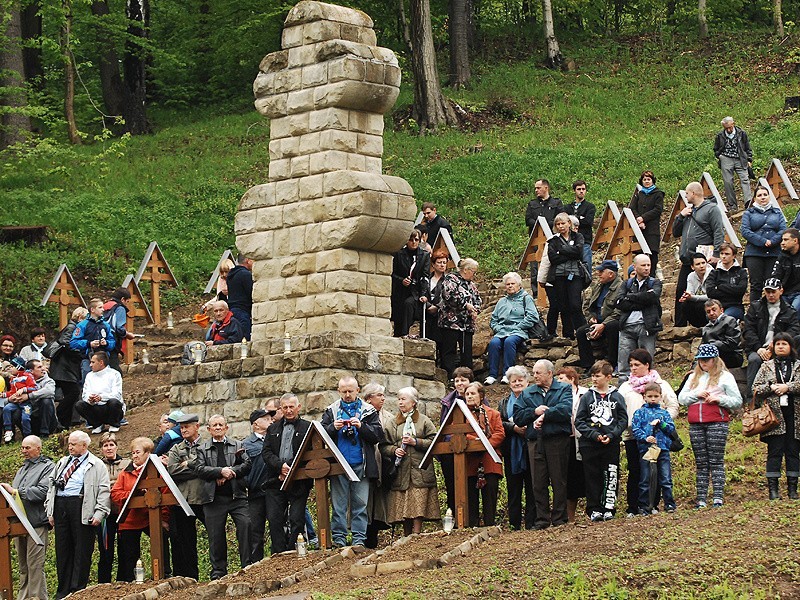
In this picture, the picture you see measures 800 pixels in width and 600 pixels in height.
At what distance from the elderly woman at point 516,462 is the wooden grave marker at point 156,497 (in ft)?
8.83

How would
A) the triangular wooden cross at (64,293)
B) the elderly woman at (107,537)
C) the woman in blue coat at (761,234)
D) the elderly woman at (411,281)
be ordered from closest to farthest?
1. the elderly woman at (107,537)
2. the woman in blue coat at (761,234)
3. the elderly woman at (411,281)
4. the triangular wooden cross at (64,293)

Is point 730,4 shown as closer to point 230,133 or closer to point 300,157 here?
point 230,133

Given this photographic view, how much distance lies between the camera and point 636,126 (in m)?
35.5

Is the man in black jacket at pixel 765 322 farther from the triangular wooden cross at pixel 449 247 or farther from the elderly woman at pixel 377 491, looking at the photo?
the triangular wooden cross at pixel 449 247

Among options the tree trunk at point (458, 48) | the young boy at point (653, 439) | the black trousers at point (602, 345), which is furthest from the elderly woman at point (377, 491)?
the tree trunk at point (458, 48)

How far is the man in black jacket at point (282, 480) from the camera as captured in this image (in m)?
13.9

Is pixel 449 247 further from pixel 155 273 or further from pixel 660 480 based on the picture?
pixel 660 480

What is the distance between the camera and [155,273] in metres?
25.4

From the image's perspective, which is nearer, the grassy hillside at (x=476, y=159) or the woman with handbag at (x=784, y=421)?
the woman with handbag at (x=784, y=421)

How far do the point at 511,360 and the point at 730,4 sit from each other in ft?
96.2

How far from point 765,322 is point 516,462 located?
11.3ft

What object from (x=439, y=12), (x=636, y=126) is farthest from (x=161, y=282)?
(x=439, y=12)

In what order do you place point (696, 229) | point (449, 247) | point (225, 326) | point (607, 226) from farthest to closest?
1. point (607, 226)
2. point (449, 247)
3. point (696, 229)
4. point (225, 326)

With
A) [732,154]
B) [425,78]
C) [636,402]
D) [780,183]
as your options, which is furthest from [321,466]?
[425,78]
